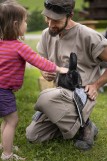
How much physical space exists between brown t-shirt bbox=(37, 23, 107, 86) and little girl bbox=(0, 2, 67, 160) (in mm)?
678

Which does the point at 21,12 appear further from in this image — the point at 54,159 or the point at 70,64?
the point at 54,159

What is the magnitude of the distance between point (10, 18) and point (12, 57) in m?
0.35

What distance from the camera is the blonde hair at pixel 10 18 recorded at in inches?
161

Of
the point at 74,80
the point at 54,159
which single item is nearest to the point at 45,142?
the point at 54,159

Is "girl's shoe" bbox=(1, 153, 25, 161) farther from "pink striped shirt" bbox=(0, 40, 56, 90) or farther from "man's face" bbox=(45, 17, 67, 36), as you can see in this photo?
"man's face" bbox=(45, 17, 67, 36)

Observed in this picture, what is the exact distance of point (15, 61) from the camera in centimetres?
416

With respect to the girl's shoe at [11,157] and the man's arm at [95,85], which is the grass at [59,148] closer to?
the girl's shoe at [11,157]

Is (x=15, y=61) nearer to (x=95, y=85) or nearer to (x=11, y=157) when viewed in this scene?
(x=11, y=157)

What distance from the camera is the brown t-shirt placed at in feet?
15.5

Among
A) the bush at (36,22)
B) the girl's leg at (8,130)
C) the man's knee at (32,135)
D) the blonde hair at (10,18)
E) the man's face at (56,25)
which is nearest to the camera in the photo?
the blonde hair at (10,18)

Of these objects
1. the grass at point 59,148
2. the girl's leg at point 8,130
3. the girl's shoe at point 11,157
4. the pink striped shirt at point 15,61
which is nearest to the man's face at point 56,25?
the pink striped shirt at point 15,61

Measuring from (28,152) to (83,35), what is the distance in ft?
4.42

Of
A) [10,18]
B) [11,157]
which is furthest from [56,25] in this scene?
[11,157]

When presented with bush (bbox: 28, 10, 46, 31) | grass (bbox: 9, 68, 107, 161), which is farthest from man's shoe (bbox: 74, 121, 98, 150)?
bush (bbox: 28, 10, 46, 31)
